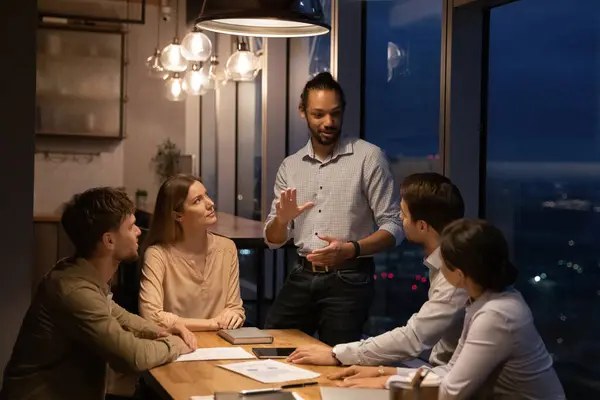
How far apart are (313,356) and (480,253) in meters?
0.80

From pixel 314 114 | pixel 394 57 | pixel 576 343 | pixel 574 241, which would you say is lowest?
pixel 576 343

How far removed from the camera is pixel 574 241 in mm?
3539

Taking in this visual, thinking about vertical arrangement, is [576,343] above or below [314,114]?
below

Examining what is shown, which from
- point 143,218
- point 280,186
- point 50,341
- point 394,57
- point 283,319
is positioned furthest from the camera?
point 143,218

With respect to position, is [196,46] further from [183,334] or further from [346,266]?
[183,334]

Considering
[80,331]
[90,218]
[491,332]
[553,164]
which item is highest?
[553,164]

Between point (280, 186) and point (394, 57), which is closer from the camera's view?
point (280, 186)

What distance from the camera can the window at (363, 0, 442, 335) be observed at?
4.76 metres

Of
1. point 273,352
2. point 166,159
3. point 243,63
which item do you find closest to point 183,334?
point 273,352

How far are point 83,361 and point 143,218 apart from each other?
20.7ft

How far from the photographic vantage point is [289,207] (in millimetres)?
3635

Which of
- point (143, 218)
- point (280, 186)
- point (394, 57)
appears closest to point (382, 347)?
point (280, 186)

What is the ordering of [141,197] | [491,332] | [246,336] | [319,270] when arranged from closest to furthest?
[491,332]
[246,336]
[319,270]
[141,197]

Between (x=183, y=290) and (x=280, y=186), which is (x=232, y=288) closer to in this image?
(x=183, y=290)
